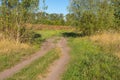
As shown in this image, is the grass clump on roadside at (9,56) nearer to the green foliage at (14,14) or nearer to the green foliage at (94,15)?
the green foliage at (14,14)

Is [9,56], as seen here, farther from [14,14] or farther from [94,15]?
[94,15]

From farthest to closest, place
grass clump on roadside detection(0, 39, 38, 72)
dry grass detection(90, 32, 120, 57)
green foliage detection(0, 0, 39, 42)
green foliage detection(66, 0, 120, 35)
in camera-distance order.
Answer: green foliage detection(66, 0, 120, 35)
green foliage detection(0, 0, 39, 42)
dry grass detection(90, 32, 120, 57)
grass clump on roadside detection(0, 39, 38, 72)

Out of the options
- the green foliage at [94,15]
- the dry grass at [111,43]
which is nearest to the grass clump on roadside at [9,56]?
the dry grass at [111,43]

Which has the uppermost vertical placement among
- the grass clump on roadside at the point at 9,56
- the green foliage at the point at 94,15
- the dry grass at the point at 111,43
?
the green foliage at the point at 94,15

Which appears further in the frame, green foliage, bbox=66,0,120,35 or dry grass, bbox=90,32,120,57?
green foliage, bbox=66,0,120,35

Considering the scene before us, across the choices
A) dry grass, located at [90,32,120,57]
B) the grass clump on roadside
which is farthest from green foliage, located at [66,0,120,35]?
the grass clump on roadside

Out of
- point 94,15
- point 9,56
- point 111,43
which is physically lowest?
point 111,43

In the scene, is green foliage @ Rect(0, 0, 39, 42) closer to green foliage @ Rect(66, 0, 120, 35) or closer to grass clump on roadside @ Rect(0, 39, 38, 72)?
grass clump on roadside @ Rect(0, 39, 38, 72)

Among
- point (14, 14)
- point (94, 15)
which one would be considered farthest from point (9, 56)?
point (94, 15)

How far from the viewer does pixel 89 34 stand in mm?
36094

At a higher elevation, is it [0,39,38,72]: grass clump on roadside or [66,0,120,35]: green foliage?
[66,0,120,35]: green foliage

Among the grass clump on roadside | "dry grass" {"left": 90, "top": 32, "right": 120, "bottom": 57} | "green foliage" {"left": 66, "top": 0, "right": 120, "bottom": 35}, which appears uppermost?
"green foliage" {"left": 66, "top": 0, "right": 120, "bottom": 35}

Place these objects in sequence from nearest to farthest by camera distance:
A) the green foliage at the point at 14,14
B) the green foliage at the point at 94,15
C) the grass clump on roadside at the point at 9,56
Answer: the grass clump on roadside at the point at 9,56 < the green foliage at the point at 14,14 < the green foliage at the point at 94,15

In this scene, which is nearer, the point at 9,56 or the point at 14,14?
the point at 9,56
